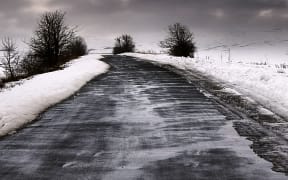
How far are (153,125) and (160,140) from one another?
118 cm

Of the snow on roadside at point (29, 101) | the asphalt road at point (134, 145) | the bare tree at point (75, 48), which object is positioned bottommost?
the asphalt road at point (134, 145)

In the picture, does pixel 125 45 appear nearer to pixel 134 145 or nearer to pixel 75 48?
pixel 75 48

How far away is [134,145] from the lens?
609 centimetres

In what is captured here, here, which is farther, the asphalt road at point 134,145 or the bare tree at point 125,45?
the bare tree at point 125,45

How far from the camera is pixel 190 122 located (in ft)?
25.2

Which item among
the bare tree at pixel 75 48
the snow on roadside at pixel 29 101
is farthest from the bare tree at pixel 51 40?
the snow on roadside at pixel 29 101

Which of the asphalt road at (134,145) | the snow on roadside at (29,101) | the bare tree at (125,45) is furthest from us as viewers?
the bare tree at (125,45)

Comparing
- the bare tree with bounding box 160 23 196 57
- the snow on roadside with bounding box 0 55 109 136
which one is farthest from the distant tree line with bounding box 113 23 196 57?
the snow on roadside with bounding box 0 55 109 136

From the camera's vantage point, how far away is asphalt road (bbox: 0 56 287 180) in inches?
190

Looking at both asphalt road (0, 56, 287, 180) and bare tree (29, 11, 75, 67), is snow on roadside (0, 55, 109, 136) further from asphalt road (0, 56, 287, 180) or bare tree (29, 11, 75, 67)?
bare tree (29, 11, 75, 67)

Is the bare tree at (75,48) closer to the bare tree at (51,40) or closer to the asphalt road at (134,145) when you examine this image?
the bare tree at (51,40)

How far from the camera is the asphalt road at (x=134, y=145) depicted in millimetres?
4821

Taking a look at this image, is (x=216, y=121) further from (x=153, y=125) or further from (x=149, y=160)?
(x=149, y=160)

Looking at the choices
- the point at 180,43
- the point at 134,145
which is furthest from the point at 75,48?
the point at 134,145
